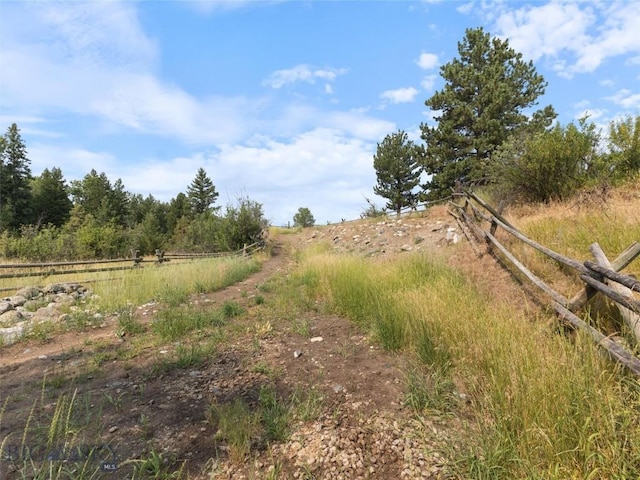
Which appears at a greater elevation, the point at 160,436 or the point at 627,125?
the point at 627,125

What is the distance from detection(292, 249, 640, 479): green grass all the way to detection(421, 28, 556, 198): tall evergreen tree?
1623 cm

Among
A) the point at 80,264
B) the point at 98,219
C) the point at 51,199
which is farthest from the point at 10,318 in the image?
the point at 51,199

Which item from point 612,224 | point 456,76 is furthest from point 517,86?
point 612,224

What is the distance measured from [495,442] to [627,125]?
30.9ft

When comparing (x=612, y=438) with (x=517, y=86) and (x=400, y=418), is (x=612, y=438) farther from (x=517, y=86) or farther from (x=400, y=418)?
(x=517, y=86)

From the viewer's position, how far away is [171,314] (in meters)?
5.63

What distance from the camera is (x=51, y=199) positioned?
48281mm

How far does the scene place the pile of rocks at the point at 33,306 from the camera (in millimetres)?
5484

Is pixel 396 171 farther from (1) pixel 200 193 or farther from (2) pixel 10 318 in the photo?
(1) pixel 200 193

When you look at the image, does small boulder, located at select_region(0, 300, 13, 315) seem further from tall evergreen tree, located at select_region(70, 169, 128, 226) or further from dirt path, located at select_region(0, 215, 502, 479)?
tall evergreen tree, located at select_region(70, 169, 128, 226)

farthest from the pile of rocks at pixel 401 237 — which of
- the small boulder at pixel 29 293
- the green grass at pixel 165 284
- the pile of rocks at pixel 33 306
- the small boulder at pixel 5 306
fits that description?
the small boulder at pixel 5 306

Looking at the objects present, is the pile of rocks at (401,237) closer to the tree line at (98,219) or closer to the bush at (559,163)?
the bush at (559,163)

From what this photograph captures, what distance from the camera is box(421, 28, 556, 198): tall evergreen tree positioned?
17.8 meters

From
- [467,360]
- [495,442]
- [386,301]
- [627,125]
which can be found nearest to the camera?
[495,442]
